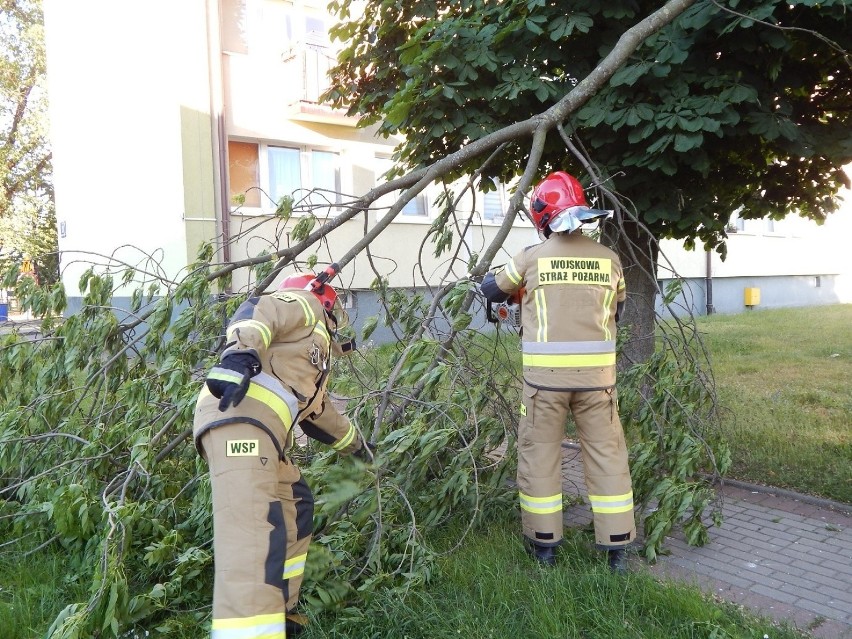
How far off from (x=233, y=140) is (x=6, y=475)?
8.27m

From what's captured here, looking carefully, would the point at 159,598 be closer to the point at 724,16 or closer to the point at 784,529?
the point at 784,529

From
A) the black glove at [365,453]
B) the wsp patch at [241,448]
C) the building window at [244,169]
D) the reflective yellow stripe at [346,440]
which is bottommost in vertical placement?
the black glove at [365,453]

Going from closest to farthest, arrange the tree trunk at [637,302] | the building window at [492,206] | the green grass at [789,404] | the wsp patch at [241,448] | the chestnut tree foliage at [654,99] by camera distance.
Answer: the wsp patch at [241,448], the chestnut tree foliage at [654,99], the green grass at [789,404], the tree trunk at [637,302], the building window at [492,206]

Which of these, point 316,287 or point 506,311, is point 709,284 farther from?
point 316,287

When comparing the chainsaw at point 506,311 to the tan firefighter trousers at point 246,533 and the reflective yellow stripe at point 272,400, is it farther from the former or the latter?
the tan firefighter trousers at point 246,533

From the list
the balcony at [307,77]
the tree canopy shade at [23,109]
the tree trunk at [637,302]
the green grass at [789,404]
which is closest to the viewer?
the green grass at [789,404]

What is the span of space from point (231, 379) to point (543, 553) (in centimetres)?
191

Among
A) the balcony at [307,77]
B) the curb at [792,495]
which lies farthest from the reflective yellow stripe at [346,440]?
the balcony at [307,77]

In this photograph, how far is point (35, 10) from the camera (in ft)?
66.8

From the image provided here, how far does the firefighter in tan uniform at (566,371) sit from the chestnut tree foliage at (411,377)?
12.4 inches

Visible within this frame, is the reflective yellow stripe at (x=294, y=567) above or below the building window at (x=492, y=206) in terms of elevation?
below

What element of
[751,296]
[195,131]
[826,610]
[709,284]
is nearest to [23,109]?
[195,131]

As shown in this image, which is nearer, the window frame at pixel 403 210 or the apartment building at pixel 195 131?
the apartment building at pixel 195 131

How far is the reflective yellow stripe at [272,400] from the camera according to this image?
107 inches
